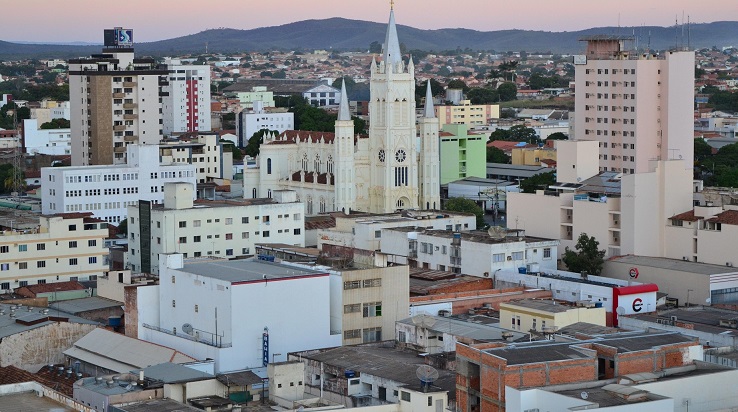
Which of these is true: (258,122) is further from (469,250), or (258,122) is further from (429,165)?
(469,250)

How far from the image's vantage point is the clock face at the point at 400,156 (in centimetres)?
9631

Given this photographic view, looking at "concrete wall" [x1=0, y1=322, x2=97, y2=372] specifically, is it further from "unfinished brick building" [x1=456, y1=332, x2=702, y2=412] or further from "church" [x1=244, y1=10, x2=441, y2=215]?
"church" [x1=244, y1=10, x2=441, y2=215]

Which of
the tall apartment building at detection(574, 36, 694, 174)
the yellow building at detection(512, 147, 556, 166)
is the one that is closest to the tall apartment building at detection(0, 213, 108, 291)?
the tall apartment building at detection(574, 36, 694, 174)

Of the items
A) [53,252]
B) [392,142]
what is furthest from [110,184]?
[53,252]

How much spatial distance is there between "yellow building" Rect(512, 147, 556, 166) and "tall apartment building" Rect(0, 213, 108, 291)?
63.8 meters

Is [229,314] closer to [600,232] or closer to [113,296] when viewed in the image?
[113,296]

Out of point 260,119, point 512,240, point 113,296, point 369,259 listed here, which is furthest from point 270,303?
point 260,119

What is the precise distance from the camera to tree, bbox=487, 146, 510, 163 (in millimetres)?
131025

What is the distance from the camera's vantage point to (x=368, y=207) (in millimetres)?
96812

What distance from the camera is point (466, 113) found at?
175 m

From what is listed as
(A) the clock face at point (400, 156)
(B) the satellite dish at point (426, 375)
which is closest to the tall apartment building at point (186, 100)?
A: (A) the clock face at point (400, 156)

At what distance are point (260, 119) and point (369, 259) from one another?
106 m

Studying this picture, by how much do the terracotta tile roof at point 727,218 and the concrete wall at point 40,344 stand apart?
94.1 feet

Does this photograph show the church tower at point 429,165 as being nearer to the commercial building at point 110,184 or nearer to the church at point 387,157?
the church at point 387,157
